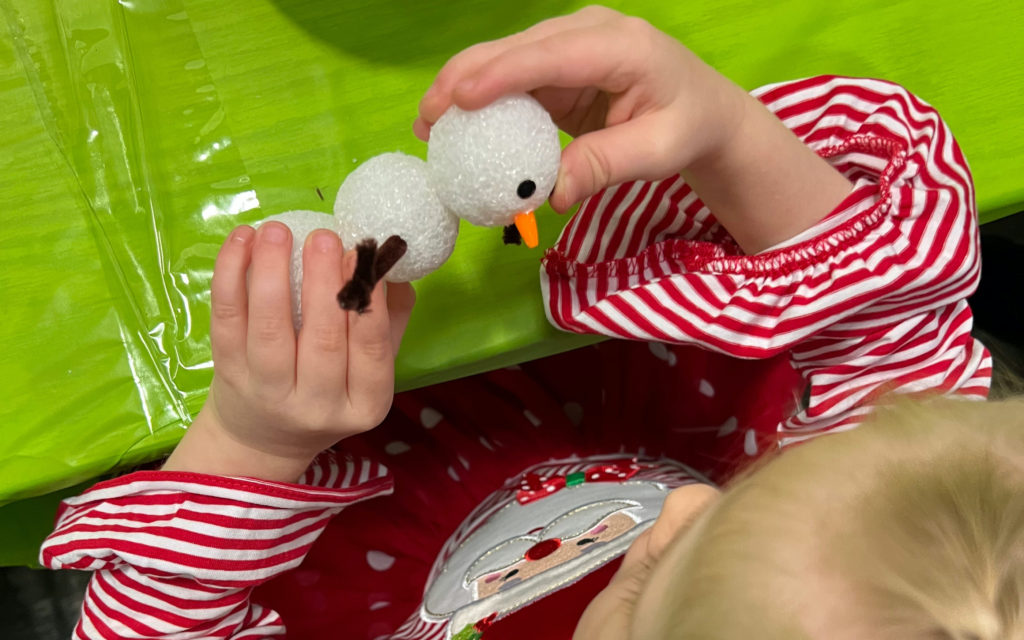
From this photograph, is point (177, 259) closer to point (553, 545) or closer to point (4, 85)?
point (4, 85)

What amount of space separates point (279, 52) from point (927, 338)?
486 mm

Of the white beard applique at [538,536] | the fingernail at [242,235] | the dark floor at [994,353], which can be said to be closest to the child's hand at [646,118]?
the fingernail at [242,235]

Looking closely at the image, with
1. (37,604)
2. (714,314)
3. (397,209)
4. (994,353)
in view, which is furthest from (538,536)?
(37,604)

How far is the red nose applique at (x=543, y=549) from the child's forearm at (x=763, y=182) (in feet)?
0.81

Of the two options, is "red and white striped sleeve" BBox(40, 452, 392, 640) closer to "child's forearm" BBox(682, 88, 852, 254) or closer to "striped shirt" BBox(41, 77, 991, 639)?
"striped shirt" BBox(41, 77, 991, 639)

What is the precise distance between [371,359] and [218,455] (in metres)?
0.13

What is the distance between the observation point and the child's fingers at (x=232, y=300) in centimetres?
39

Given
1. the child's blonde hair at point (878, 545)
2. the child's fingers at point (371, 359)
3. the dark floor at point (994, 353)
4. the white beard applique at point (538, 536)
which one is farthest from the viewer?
the dark floor at point (994, 353)

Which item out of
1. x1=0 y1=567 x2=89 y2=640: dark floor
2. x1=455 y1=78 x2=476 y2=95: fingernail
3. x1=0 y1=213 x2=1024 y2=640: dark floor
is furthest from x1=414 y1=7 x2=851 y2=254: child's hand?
x1=0 y1=567 x2=89 y2=640: dark floor

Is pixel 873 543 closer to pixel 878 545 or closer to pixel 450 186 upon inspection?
pixel 878 545

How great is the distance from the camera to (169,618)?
0.48 meters

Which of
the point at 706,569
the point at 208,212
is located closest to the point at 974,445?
the point at 706,569

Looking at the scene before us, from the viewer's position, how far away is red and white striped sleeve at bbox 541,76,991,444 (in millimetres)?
491

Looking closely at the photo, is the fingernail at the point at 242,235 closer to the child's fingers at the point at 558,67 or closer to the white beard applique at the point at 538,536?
the child's fingers at the point at 558,67
